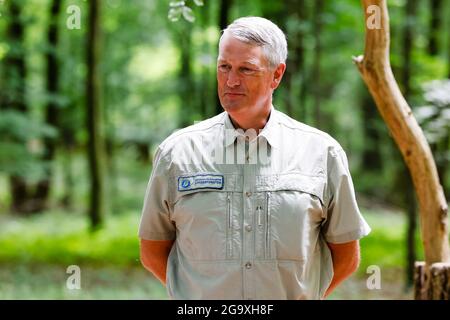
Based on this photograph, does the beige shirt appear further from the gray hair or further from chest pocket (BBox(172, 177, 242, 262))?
the gray hair

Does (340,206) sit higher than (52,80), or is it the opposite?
(52,80)

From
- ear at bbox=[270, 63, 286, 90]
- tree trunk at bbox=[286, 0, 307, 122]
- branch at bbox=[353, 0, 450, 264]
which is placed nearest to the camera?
ear at bbox=[270, 63, 286, 90]

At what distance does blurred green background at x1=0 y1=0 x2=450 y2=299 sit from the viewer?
12648 mm

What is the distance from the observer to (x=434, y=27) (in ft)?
59.2

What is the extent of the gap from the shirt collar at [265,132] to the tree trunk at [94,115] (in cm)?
1311

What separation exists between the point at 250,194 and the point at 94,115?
530 inches

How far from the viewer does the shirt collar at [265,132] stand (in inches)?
116

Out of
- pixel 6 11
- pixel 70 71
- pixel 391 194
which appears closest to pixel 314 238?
pixel 6 11

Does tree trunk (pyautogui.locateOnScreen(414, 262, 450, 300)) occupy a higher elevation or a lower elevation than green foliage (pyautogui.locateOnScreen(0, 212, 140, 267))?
higher

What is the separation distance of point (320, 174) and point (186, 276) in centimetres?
67

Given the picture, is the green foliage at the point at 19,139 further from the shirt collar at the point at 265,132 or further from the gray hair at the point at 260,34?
the gray hair at the point at 260,34

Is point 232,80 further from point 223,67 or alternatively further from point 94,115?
point 94,115

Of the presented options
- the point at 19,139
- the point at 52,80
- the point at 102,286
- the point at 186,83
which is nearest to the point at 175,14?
the point at 102,286

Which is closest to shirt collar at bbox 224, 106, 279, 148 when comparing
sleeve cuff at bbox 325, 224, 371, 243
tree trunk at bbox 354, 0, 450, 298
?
sleeve cuff at bbox 325, 224, 371, 243
